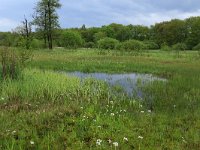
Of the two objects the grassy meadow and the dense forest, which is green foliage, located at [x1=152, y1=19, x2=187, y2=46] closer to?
the dense forest

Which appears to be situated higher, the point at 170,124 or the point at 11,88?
the point at 11,88

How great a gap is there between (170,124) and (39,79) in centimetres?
755

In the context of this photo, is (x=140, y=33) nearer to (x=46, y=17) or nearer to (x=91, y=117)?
(x=46, y=17)

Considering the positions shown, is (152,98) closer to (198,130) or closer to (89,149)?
(198,130)

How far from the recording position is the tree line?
62844 millimetres

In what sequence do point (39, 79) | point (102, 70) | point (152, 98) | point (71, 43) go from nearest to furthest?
point (152, 98) < point (39, 79) < point (102, 70) < point (71, 43)

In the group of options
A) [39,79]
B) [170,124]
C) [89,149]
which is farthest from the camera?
[39,79]

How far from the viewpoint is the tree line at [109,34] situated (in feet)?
206

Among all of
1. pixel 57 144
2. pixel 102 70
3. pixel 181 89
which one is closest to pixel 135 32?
pixel 102 70

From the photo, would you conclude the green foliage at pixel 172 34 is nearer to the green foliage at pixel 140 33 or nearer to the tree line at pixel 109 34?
the tree line at pixel 109 34

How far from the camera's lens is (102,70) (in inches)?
1045

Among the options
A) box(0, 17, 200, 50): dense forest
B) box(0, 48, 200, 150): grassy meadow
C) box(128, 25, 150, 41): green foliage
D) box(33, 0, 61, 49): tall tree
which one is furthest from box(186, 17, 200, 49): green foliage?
box(0, 48, 200, 150): grassy meadow

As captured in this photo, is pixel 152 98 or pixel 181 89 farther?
pixel 181 89

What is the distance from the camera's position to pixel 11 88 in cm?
1312
